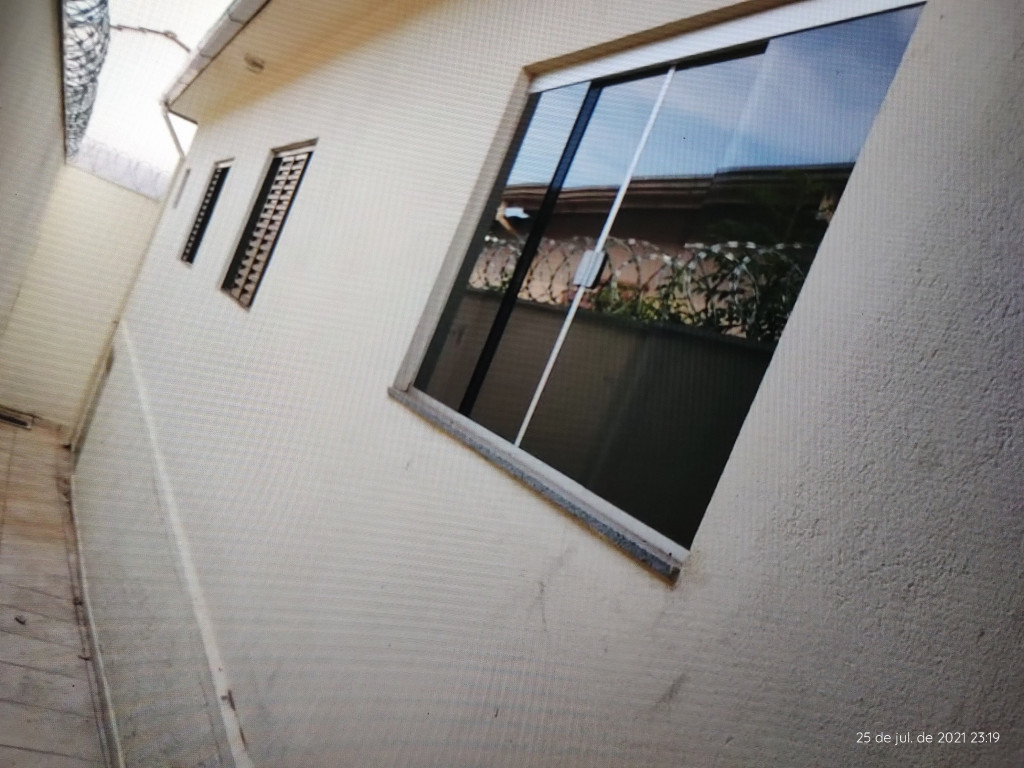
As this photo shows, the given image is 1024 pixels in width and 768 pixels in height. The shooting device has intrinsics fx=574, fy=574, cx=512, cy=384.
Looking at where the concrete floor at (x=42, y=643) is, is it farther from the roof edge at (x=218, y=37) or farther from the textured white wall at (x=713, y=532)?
the roof edge at (x=218, y=37)

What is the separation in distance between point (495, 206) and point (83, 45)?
13.2 ft

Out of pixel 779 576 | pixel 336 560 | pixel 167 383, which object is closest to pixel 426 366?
pixel 336 560

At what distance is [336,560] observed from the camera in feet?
6.86

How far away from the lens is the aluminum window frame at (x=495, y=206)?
4.12 feet

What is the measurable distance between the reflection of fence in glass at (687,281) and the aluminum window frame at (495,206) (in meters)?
0.24

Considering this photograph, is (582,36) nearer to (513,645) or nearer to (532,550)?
(532,550)

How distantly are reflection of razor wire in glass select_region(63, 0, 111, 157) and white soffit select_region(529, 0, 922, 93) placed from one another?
3537mm

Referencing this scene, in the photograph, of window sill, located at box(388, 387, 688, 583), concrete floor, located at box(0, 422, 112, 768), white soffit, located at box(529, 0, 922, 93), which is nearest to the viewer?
window sill, located at box(388, 387, 688, 583)

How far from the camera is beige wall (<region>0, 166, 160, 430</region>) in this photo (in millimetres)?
10219

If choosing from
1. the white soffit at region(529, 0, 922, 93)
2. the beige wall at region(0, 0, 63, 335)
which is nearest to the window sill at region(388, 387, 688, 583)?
the white soffit at region(529, 0, 922, 93)

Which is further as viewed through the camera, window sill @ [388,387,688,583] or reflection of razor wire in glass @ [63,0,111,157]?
reflection of razor wire in glass @ [63,0,111,157]

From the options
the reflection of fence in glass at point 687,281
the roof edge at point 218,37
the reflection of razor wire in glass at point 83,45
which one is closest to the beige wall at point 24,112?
the reflection of razor wire in glass at point 83,45

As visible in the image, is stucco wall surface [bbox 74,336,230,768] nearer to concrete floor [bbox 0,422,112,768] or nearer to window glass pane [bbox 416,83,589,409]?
concrete floor [bbox 0,422,112,768]

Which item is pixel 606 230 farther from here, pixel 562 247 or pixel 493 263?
pixel 493 263
